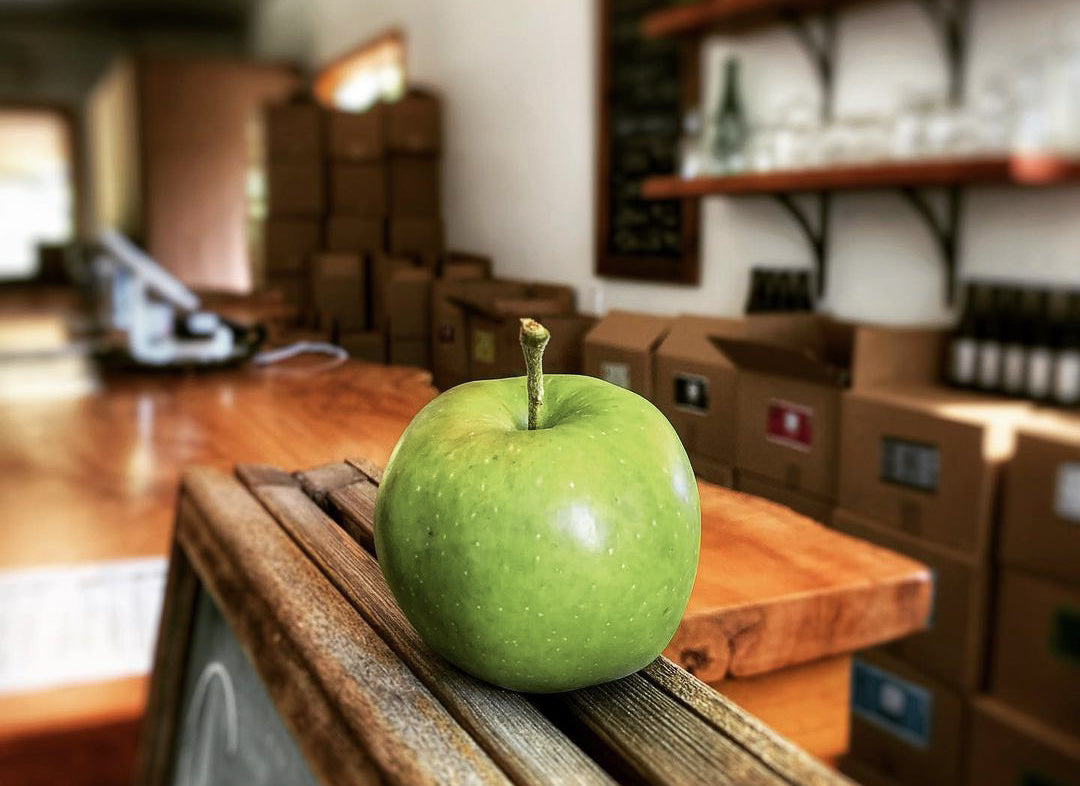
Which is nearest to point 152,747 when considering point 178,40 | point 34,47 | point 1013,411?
point 1013,411

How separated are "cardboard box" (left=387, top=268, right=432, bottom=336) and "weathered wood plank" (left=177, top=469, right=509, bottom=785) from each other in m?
0.15

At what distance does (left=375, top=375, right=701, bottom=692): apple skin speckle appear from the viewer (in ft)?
1.26

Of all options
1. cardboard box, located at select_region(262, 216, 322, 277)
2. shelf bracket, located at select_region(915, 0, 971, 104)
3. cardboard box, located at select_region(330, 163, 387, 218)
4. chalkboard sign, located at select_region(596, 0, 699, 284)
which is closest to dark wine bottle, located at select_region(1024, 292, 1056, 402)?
shelf bracket, located at select_region(915, 0, 971, 104)

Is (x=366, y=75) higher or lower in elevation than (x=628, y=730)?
higher

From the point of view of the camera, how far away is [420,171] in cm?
365

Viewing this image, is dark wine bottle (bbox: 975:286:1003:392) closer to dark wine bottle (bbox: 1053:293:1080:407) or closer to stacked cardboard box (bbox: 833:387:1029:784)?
dark wine bottle (bbox: 1053:293:1080:407)

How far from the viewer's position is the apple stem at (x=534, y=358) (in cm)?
40

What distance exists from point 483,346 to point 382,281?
7.4 inches

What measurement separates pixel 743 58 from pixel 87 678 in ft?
6.46

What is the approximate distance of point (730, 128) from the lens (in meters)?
2.44

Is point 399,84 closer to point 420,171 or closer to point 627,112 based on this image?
point 420,171

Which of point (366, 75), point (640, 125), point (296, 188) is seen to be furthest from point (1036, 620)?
point (366, 75)

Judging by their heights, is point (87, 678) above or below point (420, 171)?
below

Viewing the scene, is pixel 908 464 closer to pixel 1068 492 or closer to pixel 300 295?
pixel 300 295
